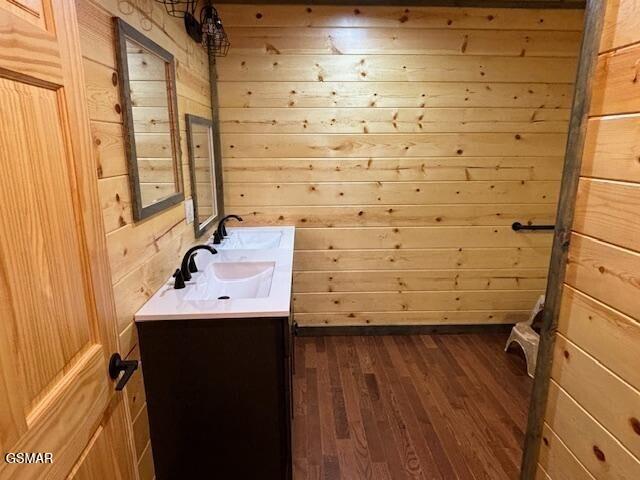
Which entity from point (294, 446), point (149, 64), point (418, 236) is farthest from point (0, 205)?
point (418, 236)

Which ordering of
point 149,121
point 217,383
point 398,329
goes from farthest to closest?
1. point 398,329
2. point 149,121
3. point 217,383

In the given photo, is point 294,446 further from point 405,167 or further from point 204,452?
point 405,167

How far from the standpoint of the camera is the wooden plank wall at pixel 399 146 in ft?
8.51

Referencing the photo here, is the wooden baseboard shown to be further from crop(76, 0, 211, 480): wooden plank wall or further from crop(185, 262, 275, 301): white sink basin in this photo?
crop(76, 0, 211, 480): wooden plank wall

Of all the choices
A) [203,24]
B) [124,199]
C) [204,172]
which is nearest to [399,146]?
[204,172]

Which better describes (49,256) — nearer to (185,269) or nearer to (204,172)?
(185,269)

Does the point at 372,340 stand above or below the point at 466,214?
below

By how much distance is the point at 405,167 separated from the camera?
2.78 meters

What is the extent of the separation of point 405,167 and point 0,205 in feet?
8.25

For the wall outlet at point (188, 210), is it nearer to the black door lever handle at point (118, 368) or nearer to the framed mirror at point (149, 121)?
the framed mirror at point (149, 121)

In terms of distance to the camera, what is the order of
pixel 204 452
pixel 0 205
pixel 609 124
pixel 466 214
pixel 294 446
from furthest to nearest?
pixel 466 214
pixel 294 446
pixel 204 452
pixel 609 124
pixel 0 205

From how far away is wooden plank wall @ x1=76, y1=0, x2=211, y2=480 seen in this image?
110 cm

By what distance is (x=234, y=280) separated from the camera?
1.94m

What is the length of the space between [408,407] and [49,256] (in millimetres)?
2091
